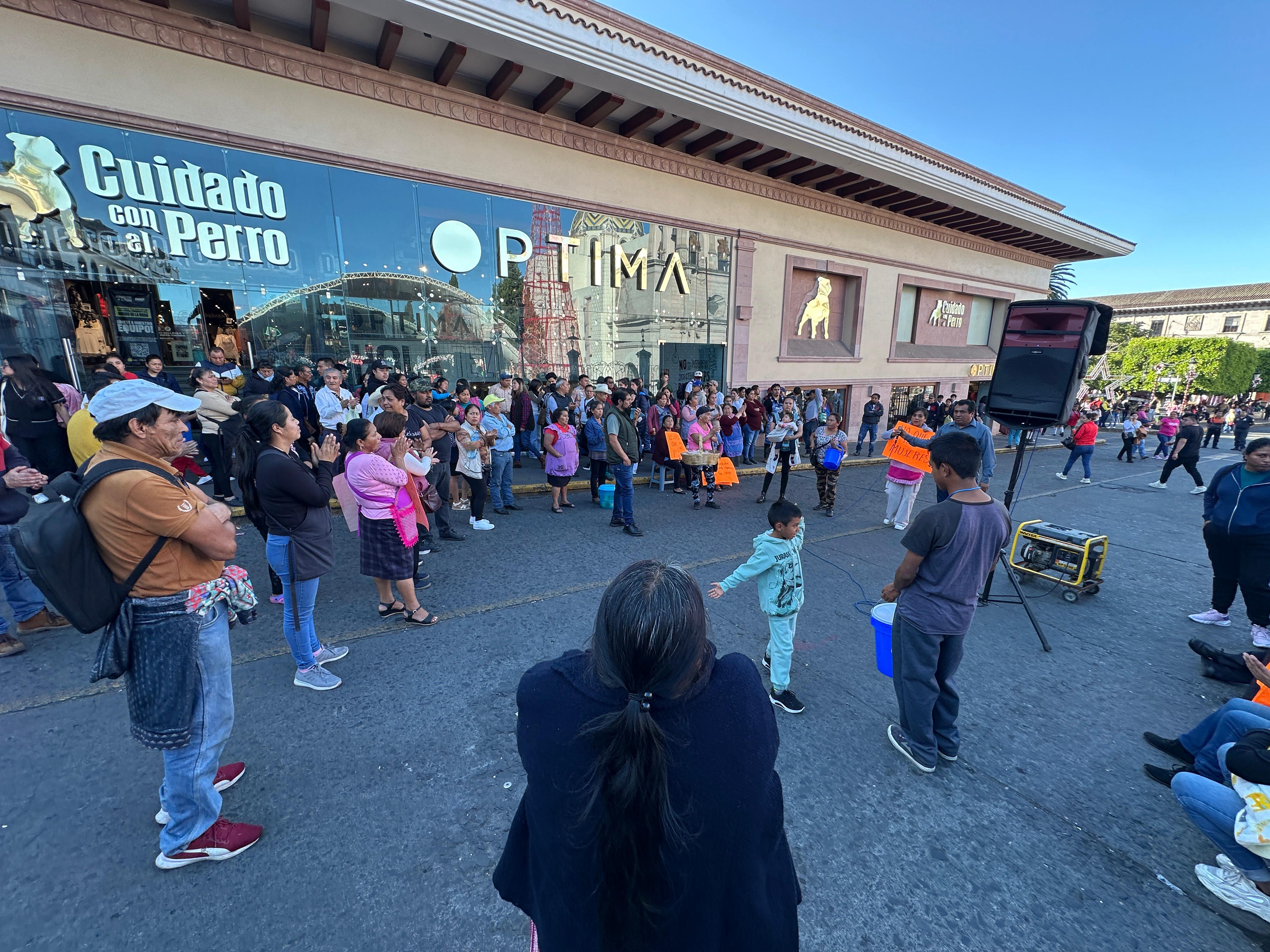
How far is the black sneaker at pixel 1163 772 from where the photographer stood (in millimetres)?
3014

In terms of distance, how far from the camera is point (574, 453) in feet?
26.0

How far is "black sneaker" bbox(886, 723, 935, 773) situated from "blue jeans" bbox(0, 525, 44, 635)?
258 inches

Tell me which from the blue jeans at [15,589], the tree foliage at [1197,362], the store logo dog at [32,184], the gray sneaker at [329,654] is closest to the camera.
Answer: the gray sneaker at [329,654]

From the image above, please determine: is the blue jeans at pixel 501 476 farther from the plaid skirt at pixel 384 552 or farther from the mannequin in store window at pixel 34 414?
the mannequin in store window at pixel 34 414

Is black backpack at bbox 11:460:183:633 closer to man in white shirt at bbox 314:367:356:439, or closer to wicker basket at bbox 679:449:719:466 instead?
man in white shirt at bbox 314:367:356:439

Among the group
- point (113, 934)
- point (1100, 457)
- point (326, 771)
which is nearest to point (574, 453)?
point (326, 771)

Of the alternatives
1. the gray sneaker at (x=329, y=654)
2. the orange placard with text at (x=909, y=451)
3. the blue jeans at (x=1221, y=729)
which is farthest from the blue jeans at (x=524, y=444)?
the blue jeans at (x=1221, y=729)

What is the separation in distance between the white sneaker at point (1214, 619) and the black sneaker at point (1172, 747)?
8.74 feet

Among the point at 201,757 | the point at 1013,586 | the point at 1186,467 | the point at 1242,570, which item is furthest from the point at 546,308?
the point at 1186,467

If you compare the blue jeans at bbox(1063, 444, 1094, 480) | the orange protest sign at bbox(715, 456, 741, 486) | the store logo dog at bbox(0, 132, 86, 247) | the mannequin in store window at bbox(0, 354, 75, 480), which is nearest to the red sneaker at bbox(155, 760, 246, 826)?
the mannequin in store window at bbox(0, 354, 75, 480)

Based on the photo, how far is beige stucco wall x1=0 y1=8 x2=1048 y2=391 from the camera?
684cm

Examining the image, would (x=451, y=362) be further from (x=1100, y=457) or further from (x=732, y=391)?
(x=1100, y=457)

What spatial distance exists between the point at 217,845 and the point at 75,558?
1516 millimetres

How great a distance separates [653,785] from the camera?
1.02m
